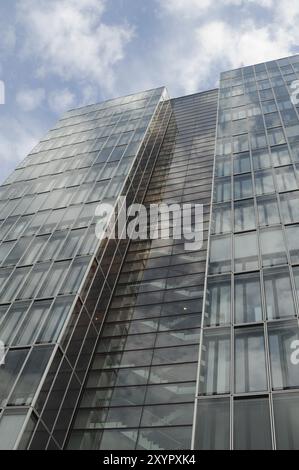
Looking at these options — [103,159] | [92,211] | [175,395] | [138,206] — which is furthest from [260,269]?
[103,159]

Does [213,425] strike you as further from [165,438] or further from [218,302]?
[218,302]

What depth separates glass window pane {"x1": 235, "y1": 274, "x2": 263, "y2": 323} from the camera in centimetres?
1844

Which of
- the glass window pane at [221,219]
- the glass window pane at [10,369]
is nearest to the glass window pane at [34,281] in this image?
the glass window pane at [10,369]

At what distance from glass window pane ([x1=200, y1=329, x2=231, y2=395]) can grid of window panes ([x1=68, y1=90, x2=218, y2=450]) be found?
2.88m

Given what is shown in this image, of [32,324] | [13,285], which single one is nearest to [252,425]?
[32,324]

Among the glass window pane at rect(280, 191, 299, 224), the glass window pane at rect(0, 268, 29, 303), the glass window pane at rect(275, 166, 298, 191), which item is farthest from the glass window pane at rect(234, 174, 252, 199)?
the glass window pane at rect(0, 268, 29, 303)

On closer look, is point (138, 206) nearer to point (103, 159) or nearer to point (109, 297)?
point (103, 159)

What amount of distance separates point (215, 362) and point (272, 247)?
24.6 ft

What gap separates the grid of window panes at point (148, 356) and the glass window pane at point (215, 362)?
2885 millimetres

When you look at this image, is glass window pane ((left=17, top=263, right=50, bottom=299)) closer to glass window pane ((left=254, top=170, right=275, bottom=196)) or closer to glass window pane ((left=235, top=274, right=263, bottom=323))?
glass window pane ((left=235, top=274, right=263, bottom=323))

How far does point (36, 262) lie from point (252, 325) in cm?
1392

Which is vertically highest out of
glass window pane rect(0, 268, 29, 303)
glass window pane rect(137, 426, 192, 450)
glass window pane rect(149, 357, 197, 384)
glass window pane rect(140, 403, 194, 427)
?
glass window pane rect(0, 268, 29, 303)

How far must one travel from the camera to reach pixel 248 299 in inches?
766

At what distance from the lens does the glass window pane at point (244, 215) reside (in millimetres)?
24375
